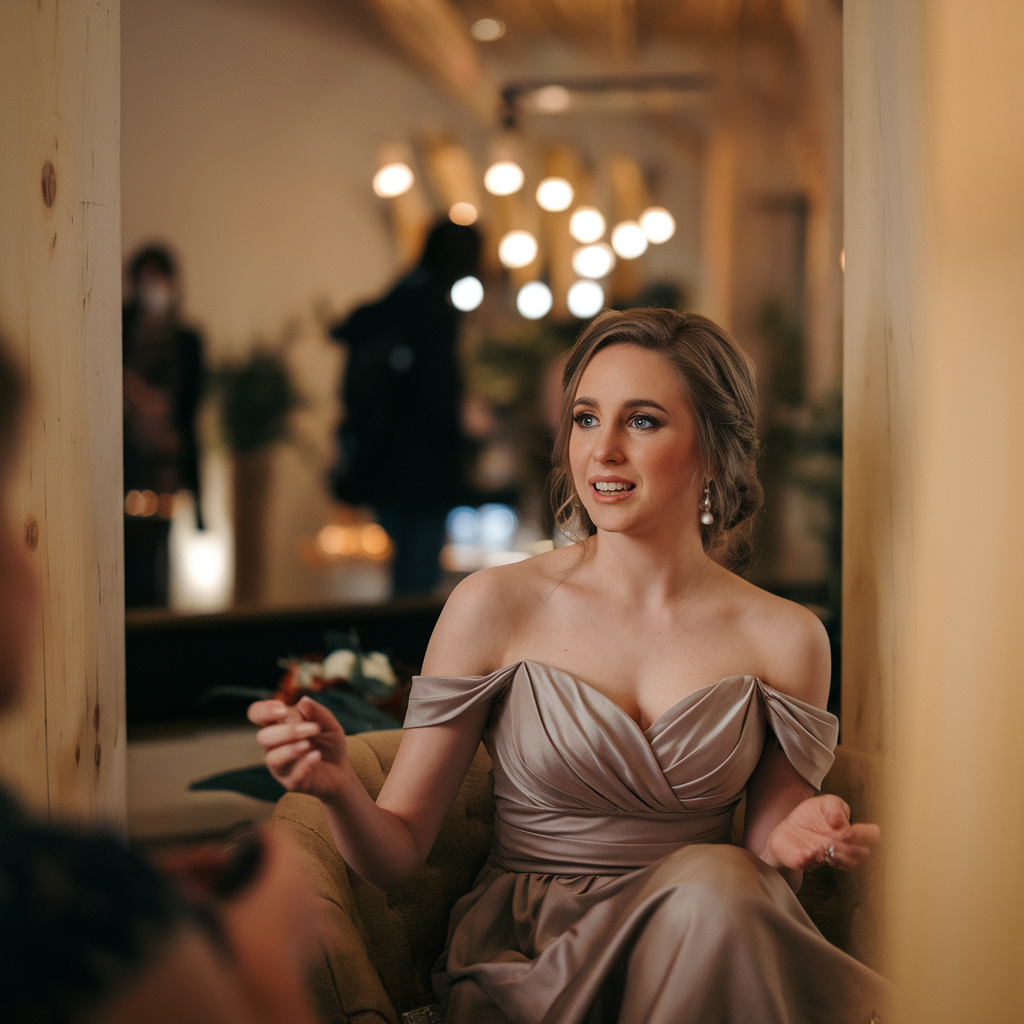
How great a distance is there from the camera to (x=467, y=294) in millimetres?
5723

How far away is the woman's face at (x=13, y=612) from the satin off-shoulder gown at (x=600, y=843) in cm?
75

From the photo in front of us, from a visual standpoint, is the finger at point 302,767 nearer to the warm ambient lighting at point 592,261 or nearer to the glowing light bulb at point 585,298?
the warm ambient lighting at point 592,261

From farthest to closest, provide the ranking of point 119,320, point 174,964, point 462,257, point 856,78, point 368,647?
point 462,257
point 368,647
point 856,78
point 119,320
point 174,964

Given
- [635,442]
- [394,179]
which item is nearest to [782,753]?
[635,442]

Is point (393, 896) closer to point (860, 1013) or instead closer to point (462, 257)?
point (860, 1013)

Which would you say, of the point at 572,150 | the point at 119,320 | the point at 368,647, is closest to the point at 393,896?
the point at 119,320

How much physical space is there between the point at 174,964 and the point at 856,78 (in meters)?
1.16

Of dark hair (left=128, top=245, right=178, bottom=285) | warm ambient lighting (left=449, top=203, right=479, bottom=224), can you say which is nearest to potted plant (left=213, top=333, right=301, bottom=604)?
dark hair (left=128, top=245, right=178, bottom=285)

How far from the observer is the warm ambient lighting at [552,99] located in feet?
20.0

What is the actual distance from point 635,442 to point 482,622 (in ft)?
1.10

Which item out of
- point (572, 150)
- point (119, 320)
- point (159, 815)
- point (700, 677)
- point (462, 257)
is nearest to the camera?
point (119, 320)

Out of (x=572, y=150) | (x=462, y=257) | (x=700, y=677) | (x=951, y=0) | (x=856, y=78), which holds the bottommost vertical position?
(x=700, y=677)

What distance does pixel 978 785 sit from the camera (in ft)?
1.98

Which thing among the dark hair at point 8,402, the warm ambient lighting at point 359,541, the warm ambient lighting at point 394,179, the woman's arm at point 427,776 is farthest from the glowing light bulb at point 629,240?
the dark hair at point 8,402
